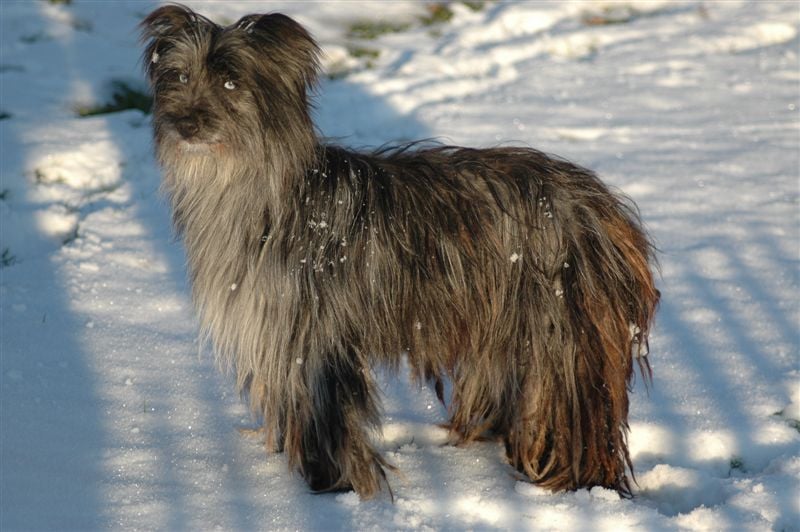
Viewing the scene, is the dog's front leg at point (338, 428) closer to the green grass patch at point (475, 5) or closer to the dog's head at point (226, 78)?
the dog's head at point (226, 78)

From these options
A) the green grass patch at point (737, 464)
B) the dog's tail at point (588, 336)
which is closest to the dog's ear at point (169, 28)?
the dog's tail at point (588, 336)

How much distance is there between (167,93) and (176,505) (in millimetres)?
1508

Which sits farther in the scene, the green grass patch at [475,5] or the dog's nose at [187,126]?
the green grass patch at [475,5]

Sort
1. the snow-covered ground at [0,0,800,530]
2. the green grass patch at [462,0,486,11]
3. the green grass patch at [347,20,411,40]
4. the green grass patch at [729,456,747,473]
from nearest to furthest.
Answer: the snow-covered ground at [0,0,800,530] → the green grass patch at [729,456,747,473] → the green grass patch at [347,20,411,40] → the green grass patch at [462,0,486,11]

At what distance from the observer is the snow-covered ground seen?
397 cm

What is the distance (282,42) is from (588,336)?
154 centimetres

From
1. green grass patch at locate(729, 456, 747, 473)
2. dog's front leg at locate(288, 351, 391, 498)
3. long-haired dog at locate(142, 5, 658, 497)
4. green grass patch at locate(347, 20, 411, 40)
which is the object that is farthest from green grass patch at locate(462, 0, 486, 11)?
dog's front leg at locate(288, 351, 391, 498)

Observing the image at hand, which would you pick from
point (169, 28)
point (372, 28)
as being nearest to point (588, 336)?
point (169, 28)

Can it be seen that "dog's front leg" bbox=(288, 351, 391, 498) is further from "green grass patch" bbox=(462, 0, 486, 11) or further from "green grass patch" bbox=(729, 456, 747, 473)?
"green grass patch" bbox=(462, 0, 486, 11)

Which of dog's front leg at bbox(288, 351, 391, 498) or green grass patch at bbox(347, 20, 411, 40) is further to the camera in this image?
green grass patch at bbox(347, 20, 411, 40)

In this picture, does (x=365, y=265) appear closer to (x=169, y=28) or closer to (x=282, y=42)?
(x=282, y=42)

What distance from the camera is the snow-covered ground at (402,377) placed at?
3.97 m

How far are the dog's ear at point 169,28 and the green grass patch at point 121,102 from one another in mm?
3840

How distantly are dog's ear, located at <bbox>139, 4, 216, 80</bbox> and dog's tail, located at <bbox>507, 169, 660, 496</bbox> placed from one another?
4.64 ft
